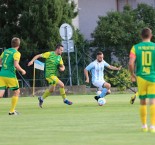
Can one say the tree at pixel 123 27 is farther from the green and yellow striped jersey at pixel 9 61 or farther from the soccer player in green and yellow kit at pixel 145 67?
the soccer player in green and yellow kit at pixel 145 67

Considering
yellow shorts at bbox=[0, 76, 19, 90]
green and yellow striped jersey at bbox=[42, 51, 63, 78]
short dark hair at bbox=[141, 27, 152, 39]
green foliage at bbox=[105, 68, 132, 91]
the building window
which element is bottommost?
green foliage at bbox=[105, 68, 132, 91]

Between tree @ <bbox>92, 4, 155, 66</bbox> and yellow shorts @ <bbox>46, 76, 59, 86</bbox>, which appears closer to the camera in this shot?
yellow shorts @ <bbox>46, 76, 59, 86</bbox>

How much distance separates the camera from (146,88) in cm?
1555

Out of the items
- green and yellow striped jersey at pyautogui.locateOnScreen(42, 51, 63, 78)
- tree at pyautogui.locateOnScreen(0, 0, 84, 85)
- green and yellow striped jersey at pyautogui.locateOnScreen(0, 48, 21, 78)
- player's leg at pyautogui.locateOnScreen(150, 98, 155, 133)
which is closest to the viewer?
player's leg at pyautogui.locateOnScreen(150, 98, 155, 133)

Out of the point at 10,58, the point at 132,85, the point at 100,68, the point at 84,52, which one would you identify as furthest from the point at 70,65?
the point at 10,58

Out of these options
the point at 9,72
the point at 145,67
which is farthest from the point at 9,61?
the point at 145,67

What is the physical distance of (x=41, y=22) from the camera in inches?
1474

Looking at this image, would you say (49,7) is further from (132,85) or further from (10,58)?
(10,58)

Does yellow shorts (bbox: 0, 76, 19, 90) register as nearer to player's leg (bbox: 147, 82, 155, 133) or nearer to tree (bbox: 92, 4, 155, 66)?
player's leg (bbox: 147, 82, 155, 133)

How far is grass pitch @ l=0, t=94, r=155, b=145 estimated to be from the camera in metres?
13.3

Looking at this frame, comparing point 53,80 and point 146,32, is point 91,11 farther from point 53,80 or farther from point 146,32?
point 146,32

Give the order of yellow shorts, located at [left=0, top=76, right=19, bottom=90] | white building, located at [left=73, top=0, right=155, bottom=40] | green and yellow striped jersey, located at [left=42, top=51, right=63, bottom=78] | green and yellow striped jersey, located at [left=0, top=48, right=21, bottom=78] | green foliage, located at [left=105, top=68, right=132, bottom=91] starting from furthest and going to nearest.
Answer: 1. white building, located at [left=73, top=0, right=155, bottom=40]
2. green foliage, located at [left=105, top=68, right=132, bottom=91]
3. green and yellow striped jersey, located at [left=42, top=51, right=63, bottom=78]
4. yellow shorts, located at [left=0, top=76, right=19, bottom=90]
5. green and yellow striped jersey, located at [left=0, top=48, right=21, bottom=78]

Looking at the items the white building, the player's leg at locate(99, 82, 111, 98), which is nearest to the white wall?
the white building

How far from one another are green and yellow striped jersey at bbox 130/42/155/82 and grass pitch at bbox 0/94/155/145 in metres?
1.08
